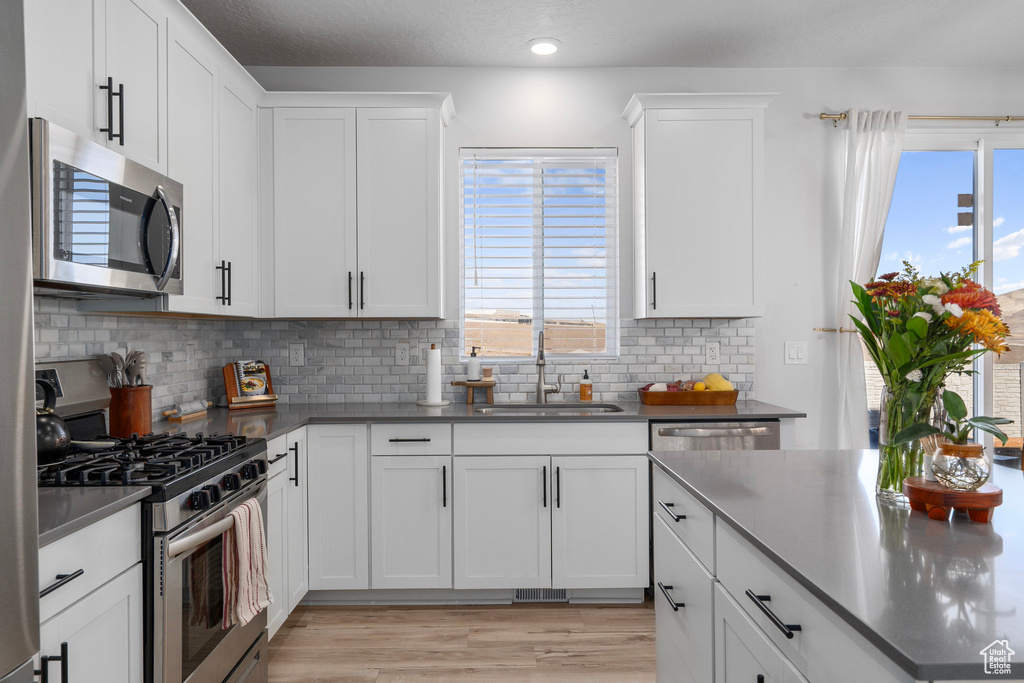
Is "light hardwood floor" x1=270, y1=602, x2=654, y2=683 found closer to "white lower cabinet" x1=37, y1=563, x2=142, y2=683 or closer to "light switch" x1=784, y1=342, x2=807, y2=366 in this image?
"white lower cabinet" x1=37, y1=563, x2=142, y2=683

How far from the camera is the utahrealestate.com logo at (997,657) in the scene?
74 cm

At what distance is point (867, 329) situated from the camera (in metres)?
1.40

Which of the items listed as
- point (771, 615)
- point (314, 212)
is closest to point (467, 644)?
point (771, 615)

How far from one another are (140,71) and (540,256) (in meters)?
2.13

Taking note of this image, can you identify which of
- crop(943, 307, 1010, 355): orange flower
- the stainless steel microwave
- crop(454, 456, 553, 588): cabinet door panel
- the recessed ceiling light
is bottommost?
crop(454, 456, 553, 588): cabinet door panel

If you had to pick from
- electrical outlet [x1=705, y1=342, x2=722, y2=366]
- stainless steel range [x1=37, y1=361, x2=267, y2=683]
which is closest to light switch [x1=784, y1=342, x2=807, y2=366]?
electrical outlet [x1=705, y1=342, x2=722, y2=366]

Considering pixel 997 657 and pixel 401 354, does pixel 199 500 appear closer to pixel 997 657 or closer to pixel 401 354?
pixel 997 657

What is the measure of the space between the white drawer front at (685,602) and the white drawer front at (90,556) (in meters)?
1.37

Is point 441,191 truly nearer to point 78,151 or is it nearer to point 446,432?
point 446,432

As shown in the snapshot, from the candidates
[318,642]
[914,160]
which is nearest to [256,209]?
[318,642]

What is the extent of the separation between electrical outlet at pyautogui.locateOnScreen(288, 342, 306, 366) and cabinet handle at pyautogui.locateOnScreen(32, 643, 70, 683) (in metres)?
2.35

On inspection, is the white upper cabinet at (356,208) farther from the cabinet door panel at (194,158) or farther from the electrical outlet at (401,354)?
the cabinet door panel at (194,158)

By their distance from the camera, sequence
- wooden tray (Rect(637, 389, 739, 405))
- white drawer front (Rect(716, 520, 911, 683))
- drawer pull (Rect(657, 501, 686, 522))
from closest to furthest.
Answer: white drawer front (Rect(716, 520, 911, 683)) < drawer pull (Rect(657, 501, 686, 522)) < wooden tray (Rect(637, 389, 739, 405))

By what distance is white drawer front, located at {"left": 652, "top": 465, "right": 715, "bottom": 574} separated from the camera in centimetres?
149
